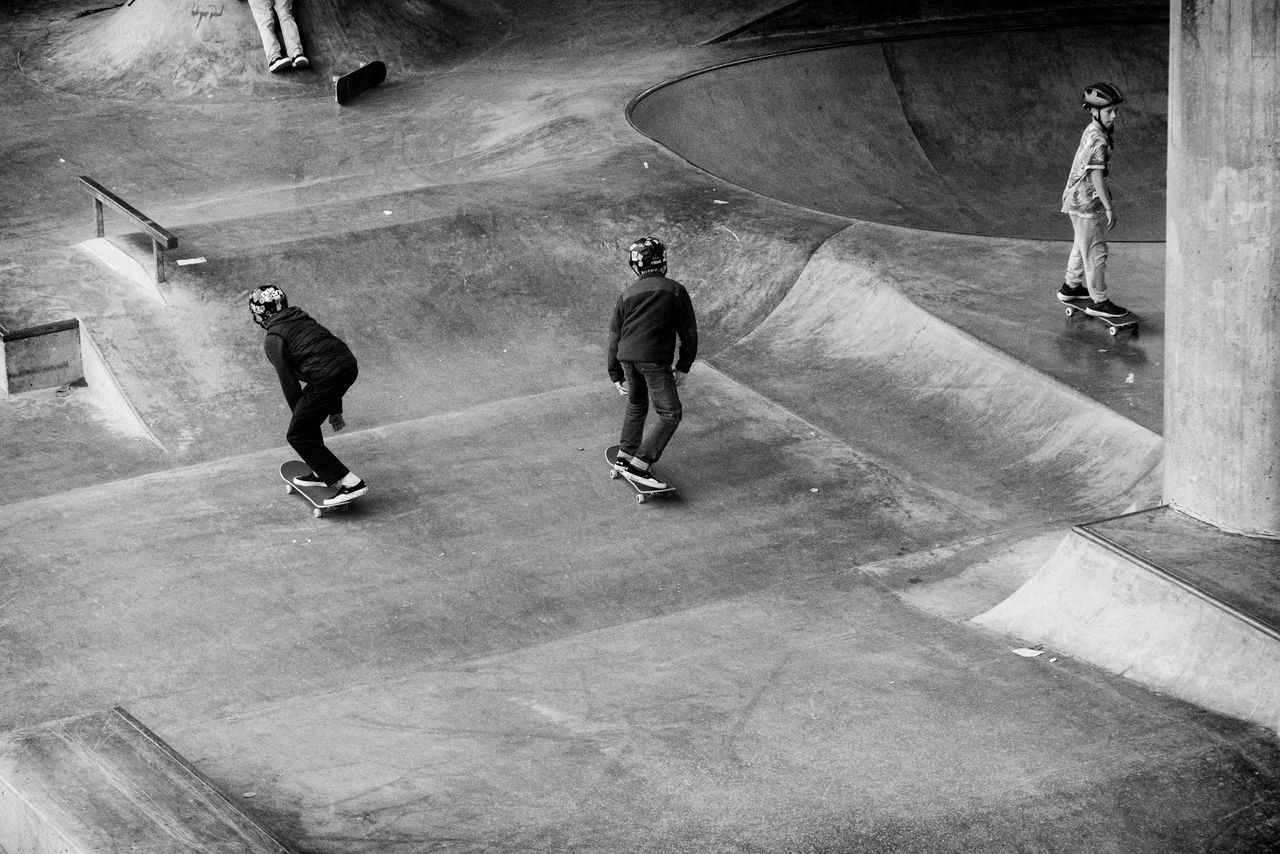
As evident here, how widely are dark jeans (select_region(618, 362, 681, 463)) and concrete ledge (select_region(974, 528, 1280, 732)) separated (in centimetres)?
258

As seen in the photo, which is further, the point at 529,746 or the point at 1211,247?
the point at 1211,247

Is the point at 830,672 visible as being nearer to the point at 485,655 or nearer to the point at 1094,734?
the point at 1094,734

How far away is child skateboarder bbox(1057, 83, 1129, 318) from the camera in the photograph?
10.3 m

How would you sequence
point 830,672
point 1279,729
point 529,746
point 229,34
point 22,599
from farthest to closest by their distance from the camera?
point 229,34
point 22,599
point 830,672
point 529,746
point 1279,729

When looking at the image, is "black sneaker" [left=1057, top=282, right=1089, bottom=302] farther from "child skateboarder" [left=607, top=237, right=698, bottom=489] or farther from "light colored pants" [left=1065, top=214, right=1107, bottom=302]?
"child skateboarder" [left=607, top=237, right=698, bottom=489]

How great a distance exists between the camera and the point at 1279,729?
6191 millimetres

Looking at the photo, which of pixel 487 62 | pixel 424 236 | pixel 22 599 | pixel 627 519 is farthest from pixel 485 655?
pixel 487 62

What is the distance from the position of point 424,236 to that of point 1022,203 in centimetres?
795

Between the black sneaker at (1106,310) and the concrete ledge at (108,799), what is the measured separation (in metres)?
7.65

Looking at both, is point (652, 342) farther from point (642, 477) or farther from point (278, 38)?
point (278, 38)

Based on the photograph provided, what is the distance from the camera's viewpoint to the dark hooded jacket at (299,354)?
8984mm

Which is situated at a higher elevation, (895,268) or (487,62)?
(487,62)

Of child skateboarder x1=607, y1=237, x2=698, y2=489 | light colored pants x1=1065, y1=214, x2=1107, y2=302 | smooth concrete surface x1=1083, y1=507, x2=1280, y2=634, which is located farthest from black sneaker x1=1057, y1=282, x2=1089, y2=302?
child skateboarder x1=607, y1=237, x2=698, y2=489

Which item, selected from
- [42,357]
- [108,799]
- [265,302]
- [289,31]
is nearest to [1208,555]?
[108,799]
